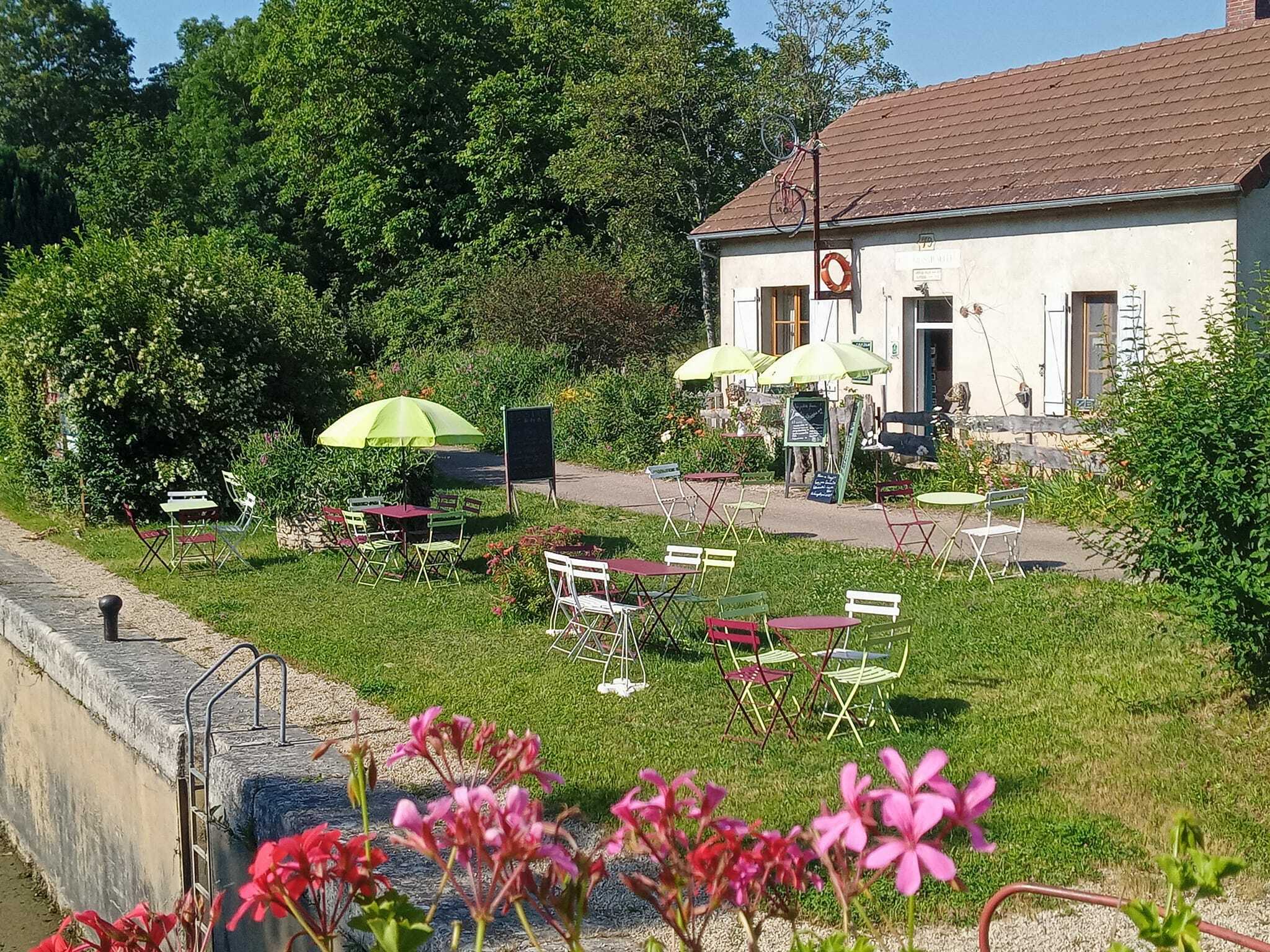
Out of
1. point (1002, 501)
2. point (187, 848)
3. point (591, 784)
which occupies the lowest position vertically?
point (187, 848)

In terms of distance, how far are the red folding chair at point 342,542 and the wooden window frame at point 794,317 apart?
350 inches

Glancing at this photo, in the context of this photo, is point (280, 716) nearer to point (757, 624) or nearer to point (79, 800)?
point (79, 800)

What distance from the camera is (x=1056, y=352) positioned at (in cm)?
1689

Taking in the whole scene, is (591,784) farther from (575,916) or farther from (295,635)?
(575,916)

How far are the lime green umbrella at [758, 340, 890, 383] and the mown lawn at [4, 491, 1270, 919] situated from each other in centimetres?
276

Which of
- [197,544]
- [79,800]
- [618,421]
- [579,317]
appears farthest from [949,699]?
[579,317]

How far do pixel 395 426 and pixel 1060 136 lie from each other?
10.4m

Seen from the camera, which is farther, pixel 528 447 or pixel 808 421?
pixel 808 421

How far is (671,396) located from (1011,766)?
14967 millimetres

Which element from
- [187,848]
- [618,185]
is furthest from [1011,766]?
[618,185]

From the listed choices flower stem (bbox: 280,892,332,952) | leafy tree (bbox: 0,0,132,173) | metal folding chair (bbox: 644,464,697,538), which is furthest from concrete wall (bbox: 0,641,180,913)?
leafy tree (bbox: 0,0,132,173)

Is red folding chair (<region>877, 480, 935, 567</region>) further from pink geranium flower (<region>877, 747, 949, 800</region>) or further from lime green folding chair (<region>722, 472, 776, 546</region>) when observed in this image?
pink geranium flower (<region>877, 747, 949, 800</region>)

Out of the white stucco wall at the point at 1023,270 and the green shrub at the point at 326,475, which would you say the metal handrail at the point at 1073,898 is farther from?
the white stucco wall at the point at 1023,270

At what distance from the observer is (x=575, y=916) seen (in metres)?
1.99
